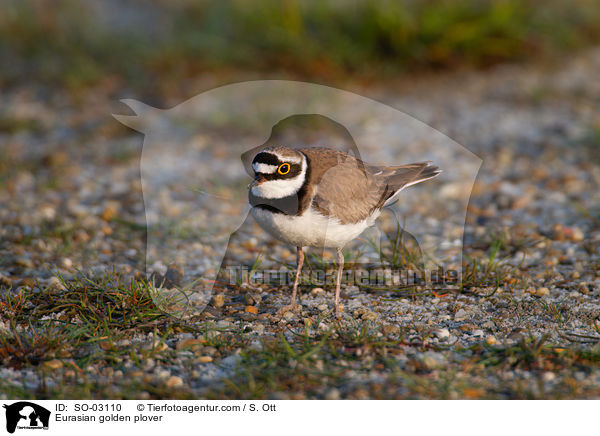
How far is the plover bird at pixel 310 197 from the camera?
163 inches

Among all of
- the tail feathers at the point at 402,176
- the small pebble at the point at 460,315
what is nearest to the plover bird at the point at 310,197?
the tail feathers at the point at 402,176

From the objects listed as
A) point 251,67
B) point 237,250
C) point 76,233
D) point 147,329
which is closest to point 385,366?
point 147,329

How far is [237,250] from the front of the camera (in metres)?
5.59

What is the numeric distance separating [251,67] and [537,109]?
376 centimetres

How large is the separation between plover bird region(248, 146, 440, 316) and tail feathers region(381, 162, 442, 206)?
0.70ft

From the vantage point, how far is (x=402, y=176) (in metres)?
4.91

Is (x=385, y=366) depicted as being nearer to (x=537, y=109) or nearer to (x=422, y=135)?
(x=422, y=135)

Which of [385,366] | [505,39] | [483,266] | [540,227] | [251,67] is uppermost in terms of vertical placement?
[505,39]

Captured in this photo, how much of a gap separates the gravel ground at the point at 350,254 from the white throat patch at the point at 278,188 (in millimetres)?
867

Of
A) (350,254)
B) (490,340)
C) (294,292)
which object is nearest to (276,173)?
(294,292)

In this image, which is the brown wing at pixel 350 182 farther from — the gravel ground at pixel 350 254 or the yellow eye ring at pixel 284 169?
the gravel ground at pixel 350 254

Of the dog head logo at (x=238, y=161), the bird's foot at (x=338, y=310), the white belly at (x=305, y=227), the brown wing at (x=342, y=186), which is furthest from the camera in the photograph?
the dog head logo at (x=238, y=161)
